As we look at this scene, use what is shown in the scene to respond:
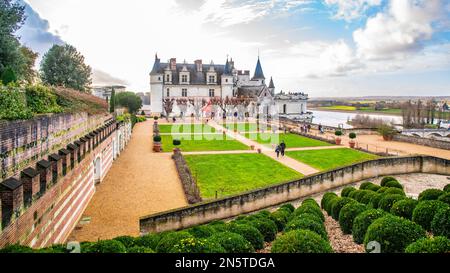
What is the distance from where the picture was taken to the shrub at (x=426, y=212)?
896 cm

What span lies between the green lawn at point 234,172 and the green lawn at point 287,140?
8016mm

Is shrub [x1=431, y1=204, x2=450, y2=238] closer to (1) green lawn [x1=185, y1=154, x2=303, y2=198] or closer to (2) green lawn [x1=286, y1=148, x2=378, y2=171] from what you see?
(1) green lawn [x1=185, y1=154, x2=303, y2=198]

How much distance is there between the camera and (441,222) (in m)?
8.20

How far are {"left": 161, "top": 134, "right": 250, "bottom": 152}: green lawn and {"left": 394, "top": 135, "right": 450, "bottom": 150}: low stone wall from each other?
60.7ft

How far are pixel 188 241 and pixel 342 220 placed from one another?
6680 millimetres

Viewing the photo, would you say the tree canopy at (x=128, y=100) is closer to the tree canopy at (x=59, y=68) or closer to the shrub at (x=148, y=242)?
the tree canopy at (x=59, y=68)

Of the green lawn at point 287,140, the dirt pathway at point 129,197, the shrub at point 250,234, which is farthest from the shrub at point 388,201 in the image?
the green lawn at point 287,140

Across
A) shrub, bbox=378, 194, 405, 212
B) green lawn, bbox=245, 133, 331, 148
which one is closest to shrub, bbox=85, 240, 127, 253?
shrub, bbox=378, 194, 405, 212

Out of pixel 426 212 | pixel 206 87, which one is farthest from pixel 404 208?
pixel 206 87

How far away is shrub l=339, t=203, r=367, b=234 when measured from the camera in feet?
33.9

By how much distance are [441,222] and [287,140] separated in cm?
2802

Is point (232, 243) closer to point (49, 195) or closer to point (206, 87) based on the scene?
point (49, 195)

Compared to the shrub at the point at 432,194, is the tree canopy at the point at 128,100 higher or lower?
higher
